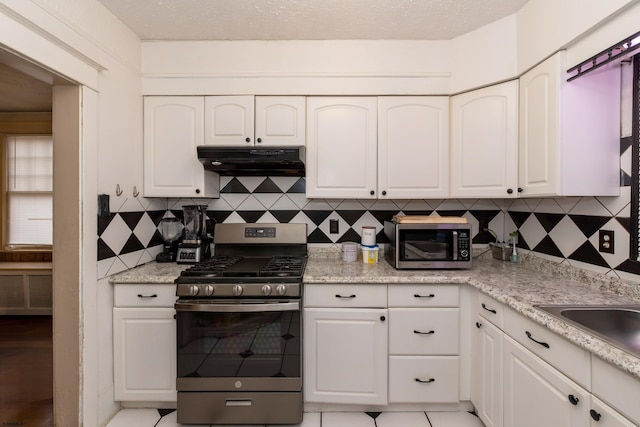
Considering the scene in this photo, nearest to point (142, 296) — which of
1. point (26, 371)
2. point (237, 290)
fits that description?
point (237, 290)

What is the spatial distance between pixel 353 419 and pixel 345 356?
38 cm

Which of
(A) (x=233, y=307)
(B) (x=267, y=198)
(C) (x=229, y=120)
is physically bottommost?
(A) (x=233, y=307)

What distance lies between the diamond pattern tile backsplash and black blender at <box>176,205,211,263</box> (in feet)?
0.51

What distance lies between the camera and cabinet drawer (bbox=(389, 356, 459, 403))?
1.86 meters

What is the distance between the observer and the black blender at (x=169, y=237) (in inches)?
89.2

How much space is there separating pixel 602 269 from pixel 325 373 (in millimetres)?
1624

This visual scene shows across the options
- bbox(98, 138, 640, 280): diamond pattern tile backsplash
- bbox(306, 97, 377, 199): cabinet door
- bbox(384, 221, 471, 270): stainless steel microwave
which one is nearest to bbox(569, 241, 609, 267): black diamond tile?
bbox(98, 138, 640, 280): diamond pattern tile backsplash

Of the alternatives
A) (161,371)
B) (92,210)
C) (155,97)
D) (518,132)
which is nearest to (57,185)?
(92,210)

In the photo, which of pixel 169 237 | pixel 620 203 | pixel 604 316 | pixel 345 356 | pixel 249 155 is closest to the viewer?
pixel 604 316

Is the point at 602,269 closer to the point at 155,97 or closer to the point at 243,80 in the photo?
the point at 243,80

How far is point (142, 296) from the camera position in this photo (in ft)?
6.19

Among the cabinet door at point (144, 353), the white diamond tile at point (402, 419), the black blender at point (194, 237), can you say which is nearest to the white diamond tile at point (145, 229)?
the black blender at point (194, 237)

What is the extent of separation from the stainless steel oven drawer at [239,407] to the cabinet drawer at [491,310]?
114 cm

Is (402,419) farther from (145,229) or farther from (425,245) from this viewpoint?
(145,229)
